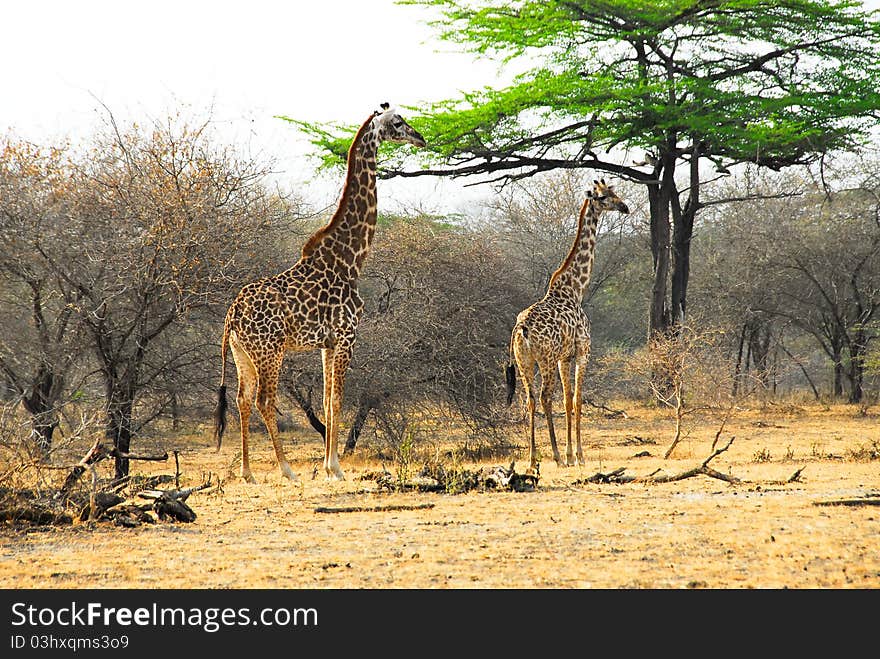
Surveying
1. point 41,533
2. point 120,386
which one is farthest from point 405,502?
point 120,386

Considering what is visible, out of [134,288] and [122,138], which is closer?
[134,288]

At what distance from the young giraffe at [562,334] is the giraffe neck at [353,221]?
6.26 ft

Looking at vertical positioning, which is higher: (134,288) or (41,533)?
(134,288)

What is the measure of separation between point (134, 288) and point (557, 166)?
13.9m

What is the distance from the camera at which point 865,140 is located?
22.9 m

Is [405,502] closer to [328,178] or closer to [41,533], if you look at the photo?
[41,533]

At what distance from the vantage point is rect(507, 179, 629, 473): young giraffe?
34.9 ft

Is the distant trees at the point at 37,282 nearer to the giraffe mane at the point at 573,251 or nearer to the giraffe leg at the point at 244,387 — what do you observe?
the giraffe leg at the point at 244,387

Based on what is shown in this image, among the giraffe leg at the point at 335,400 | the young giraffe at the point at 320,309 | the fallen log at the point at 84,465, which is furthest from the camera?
the giraffe leg at the point at 335,400

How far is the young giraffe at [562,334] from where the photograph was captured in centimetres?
1062

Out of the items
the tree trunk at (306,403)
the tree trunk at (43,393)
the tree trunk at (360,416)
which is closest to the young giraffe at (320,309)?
the tree trunk at (43,393)

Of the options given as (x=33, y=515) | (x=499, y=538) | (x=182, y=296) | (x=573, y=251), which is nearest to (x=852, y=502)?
(x=499, y=538)

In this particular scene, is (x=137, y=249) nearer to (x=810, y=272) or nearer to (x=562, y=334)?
(x=562, y=334)

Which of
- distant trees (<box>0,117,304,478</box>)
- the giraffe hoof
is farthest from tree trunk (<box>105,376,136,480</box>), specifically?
the giraffe hoof
